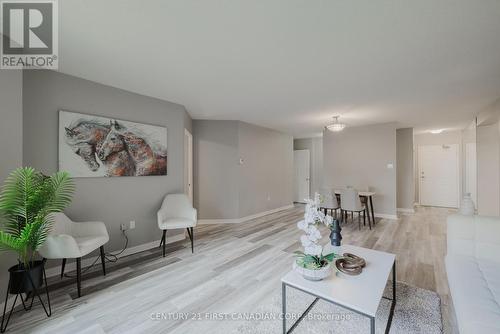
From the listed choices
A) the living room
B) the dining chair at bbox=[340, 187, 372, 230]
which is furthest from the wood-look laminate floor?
the dining chair at bbox=[340, 187, 372, 230]

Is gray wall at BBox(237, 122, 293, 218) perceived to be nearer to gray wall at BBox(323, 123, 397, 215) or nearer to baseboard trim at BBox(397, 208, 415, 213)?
gray wall at BBox(323, 123, 397, 215)

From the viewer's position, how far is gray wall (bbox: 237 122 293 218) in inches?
193

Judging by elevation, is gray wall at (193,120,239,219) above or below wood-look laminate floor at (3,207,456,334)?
above

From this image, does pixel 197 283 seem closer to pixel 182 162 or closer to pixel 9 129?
pixel 182 162

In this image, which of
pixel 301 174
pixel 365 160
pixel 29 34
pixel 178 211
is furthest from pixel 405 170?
pixel 29 34

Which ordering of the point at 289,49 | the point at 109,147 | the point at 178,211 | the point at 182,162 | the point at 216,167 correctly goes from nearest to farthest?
the point at 289,49, the point at 109,147, the point at 178,211, the point at 182,162, the point at 216,167

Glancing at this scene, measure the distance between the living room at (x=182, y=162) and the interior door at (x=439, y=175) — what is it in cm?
219

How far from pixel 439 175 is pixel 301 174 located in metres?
4.10

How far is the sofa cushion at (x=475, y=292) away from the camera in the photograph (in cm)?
109

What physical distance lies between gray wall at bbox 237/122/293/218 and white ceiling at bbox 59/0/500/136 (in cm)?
174

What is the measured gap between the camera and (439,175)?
6.38 m

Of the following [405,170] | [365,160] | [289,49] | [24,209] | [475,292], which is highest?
[289,49]

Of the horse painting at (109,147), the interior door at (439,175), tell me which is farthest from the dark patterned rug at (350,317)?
the interior door at (439,175)

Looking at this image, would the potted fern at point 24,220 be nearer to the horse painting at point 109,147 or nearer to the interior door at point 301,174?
the horse painting at point 109,147
